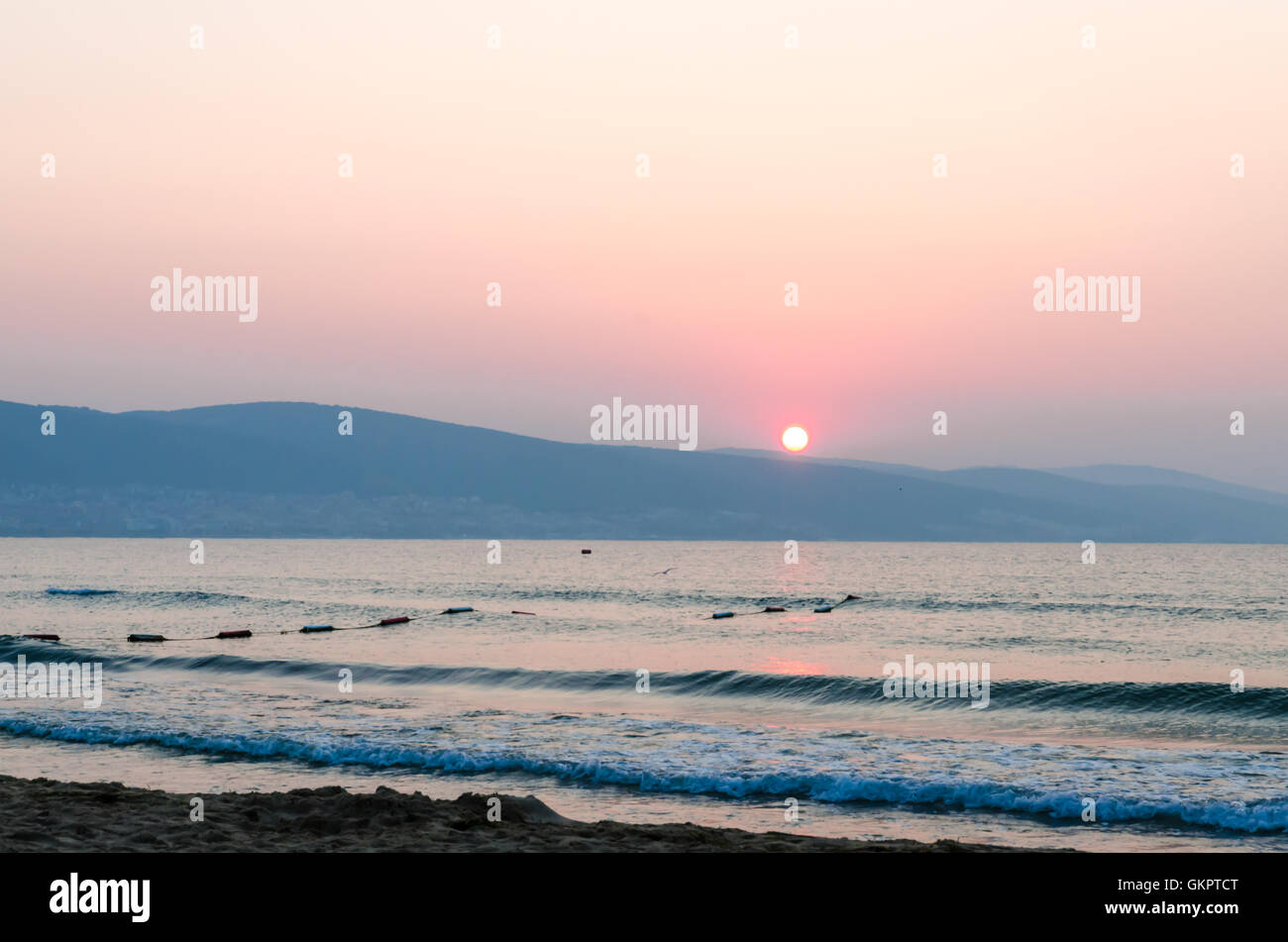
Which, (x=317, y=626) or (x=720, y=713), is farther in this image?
(x=317, y=626)

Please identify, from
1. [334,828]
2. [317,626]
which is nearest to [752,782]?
[334,828]

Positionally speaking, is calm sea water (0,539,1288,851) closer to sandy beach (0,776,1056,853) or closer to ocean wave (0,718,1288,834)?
ocean wave (0,718,1288,834)

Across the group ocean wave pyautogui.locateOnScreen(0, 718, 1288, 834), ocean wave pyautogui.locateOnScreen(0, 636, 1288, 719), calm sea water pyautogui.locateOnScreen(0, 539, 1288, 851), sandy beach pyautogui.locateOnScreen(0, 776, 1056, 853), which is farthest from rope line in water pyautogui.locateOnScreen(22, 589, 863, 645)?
sandy beach pyautogui.locateOnScreen(0, 776, 1056, 853)

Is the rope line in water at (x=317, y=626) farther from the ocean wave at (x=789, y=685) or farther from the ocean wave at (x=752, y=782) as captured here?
the ocean wave at (x=752, y=782)

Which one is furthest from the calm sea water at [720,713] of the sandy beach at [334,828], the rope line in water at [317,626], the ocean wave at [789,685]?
the sandy beach at [334,828]

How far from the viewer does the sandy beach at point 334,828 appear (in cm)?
1237

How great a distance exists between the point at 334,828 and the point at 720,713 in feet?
58.2

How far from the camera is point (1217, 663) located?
139 ft

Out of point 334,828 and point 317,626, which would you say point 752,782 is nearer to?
point 334,828

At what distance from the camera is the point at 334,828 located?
44.5 feet
